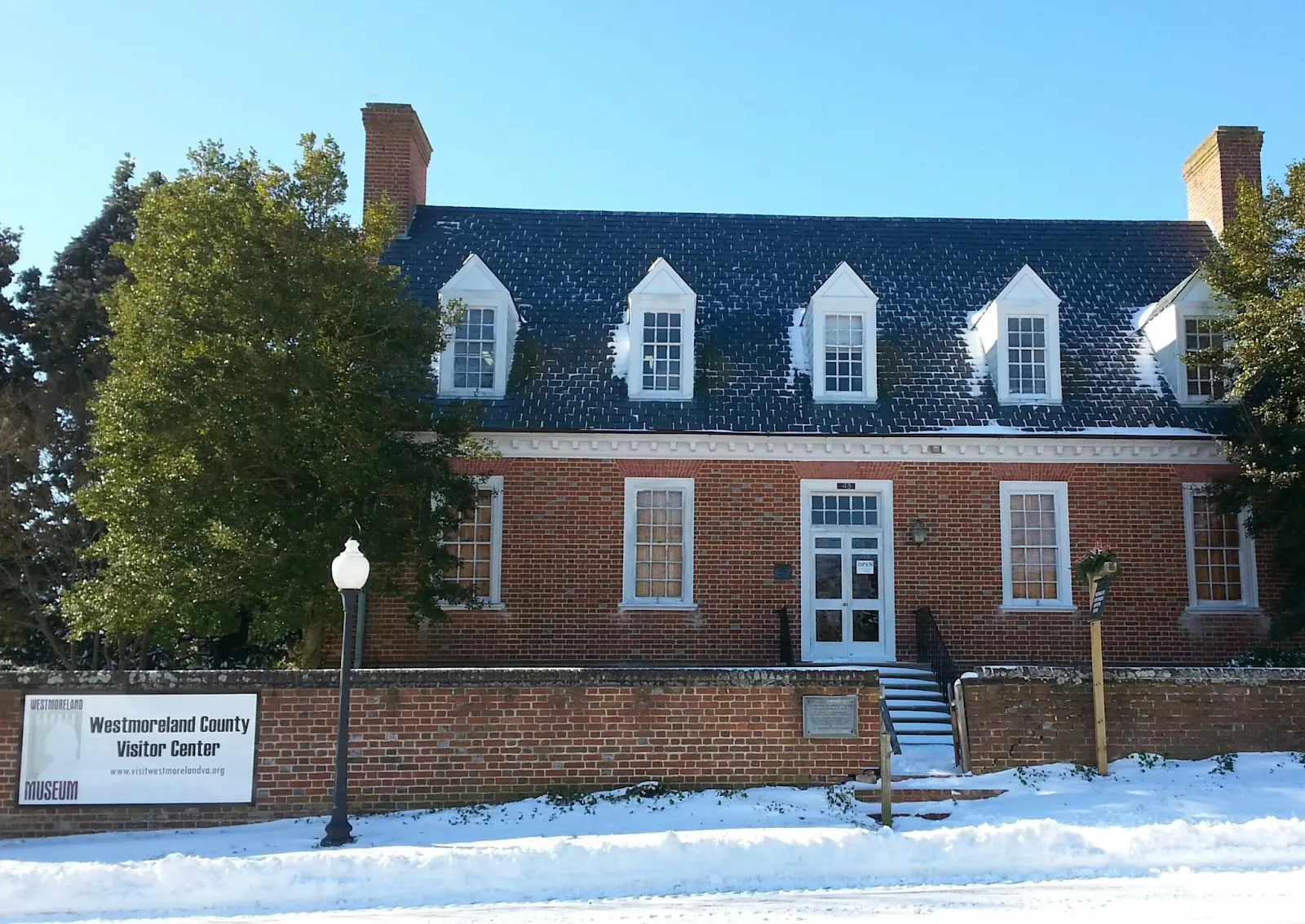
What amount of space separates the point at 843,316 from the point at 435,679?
10.1 meters

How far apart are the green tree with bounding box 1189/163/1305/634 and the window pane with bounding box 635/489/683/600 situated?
28.3 ft

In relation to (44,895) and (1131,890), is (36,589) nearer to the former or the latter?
(44,895)

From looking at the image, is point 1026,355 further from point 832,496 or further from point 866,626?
point 866,626

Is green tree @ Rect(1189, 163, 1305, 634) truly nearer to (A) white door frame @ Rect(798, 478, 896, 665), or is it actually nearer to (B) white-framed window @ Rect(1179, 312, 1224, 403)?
(B) white-framed window @ Rect(1179, 312, 1224, 403)

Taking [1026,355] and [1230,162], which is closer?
[1026,355]

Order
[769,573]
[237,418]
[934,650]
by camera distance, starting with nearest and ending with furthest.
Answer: [237,418]
[934,650]
[769,573]

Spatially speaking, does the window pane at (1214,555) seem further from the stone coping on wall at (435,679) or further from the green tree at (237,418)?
the green tree at (237,418)

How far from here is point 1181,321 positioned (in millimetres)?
18984

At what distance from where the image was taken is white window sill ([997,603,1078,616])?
1788 centimetres

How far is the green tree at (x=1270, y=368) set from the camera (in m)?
16.5

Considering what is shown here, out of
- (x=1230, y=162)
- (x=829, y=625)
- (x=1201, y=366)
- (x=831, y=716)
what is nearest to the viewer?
(x=831, y=716)

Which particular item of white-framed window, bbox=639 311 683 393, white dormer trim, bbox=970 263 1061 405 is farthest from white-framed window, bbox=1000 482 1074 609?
white-framed window, bbox=639 311 683 393

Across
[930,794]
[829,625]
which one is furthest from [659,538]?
[930,794]

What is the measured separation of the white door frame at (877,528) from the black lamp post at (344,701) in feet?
26.8
